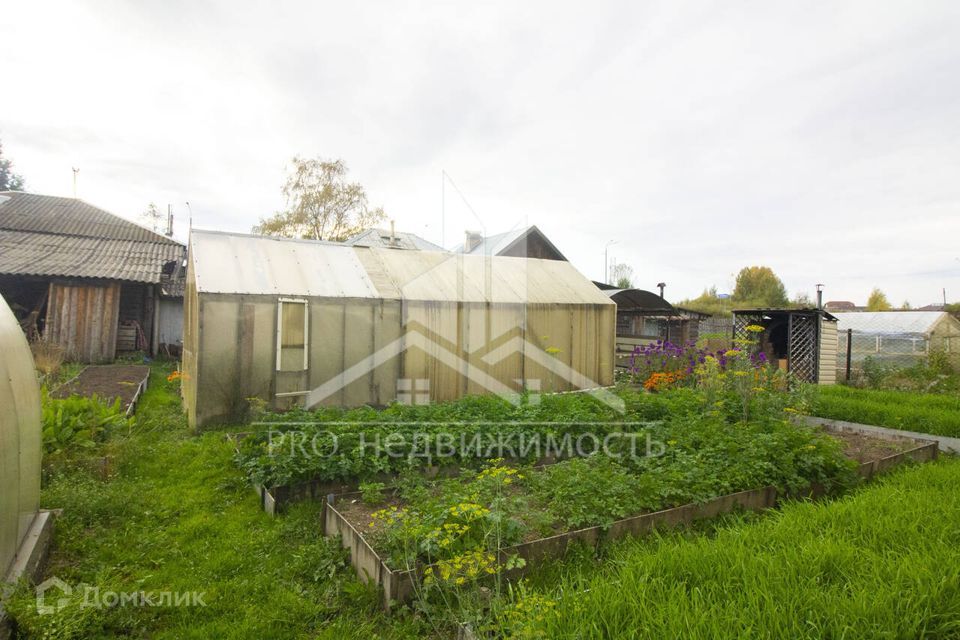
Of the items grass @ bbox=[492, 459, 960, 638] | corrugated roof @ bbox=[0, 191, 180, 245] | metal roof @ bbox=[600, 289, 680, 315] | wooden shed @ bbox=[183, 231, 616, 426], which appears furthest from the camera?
corrugated roof @ bbox=[0, 191, 180, 245]

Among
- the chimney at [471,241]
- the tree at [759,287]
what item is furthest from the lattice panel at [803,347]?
the tree at [759,287]

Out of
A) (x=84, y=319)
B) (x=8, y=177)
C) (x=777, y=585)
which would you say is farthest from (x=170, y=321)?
(x=8, y=177)

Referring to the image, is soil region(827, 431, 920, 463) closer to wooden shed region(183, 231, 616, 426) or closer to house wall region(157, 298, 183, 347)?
wooden shed region(183, 231, 616, 426)

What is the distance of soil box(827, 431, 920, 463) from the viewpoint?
611cm

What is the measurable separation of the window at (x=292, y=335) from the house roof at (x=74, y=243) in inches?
351

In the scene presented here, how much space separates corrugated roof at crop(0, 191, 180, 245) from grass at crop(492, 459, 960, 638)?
21.1 m

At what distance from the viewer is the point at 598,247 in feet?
67.3

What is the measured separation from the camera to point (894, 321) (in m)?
16.6

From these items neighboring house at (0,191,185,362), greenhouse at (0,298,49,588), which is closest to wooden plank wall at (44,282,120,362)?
neighboring house at (0,191,185,362)

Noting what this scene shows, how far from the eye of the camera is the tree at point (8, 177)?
133 feet

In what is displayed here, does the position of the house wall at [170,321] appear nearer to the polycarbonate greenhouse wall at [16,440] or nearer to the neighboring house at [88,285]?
the neighboring house at [88,285]

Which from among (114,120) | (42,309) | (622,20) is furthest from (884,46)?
(42,309)

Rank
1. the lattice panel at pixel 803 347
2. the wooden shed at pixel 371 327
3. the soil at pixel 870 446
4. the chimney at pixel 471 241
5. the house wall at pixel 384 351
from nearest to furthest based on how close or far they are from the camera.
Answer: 1. the soil at pixel 870 446
2. the house wall at pixel 384 351
3. the wooden shed at pixel 371 327
4. the lattice panel at pixel 803 347
5. the chimney at pixel 471 241

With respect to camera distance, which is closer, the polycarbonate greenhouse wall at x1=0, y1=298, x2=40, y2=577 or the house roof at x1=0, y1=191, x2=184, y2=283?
the polycarbonate greenhouse wall at x1=0, y1=298, x2=40, y2=577
